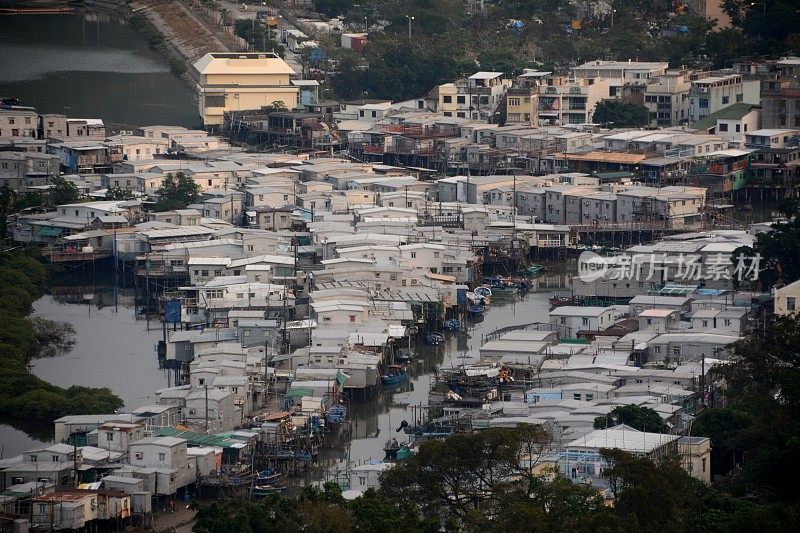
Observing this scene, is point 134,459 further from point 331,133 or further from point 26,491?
point 331,133

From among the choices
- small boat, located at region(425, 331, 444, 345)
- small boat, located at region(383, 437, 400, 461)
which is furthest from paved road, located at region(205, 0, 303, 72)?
small boat, located at region(383, 437, 400, 461)

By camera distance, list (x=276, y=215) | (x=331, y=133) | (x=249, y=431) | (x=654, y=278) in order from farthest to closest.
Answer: (x=331, y=133), (x=276, y=215), (x=654, y=278), (x=249, y=431)

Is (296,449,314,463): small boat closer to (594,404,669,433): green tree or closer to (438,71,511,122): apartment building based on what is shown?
(594,404,669,433): green tree

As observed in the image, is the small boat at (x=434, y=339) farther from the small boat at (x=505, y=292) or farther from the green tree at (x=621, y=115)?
the green tree at (x=621, y=115)

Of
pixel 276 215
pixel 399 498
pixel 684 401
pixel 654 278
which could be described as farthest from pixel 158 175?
pixel 399 498

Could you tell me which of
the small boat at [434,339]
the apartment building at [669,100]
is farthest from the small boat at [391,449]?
the apartment building at [669,100]

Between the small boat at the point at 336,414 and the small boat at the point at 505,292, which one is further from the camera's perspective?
the small boat at the point at 505,292

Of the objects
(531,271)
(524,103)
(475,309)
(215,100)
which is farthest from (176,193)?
(524,103)
